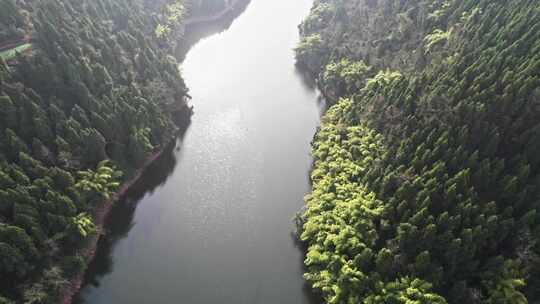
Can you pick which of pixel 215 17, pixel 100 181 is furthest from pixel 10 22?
pixel 215 17

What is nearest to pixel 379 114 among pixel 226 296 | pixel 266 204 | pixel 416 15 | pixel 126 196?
pixel 266 204

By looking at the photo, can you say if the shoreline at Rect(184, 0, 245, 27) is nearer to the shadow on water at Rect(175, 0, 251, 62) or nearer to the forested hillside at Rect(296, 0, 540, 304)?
the shadow on water at Rect(175, 0, 251, 62)

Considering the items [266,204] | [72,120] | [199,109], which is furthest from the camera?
[199,109]

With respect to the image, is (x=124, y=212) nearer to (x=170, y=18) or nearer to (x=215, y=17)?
(x=170, y=18)

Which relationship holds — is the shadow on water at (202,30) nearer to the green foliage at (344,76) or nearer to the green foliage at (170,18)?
the green foliage at (170,18)

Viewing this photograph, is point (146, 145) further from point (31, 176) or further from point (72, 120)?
point (31, 176)

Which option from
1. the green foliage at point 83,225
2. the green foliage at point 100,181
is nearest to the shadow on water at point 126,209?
the green foliage at point 100,181
